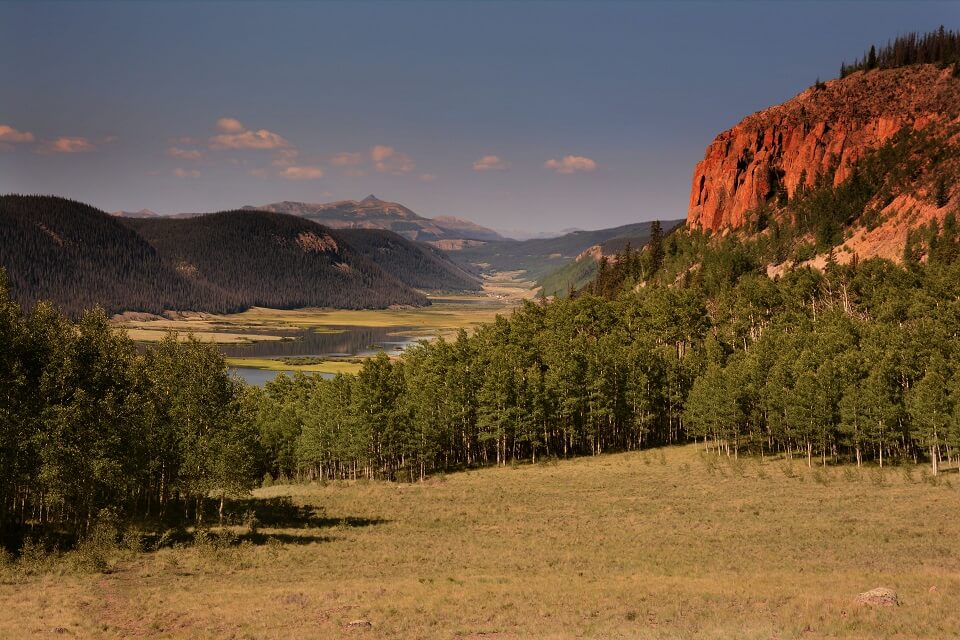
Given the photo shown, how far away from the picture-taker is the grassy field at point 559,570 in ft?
82.3

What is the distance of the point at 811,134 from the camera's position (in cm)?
17250

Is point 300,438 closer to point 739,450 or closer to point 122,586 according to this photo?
point 122,586

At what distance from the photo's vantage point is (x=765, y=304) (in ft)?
362

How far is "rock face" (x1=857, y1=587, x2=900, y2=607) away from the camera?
80.9ft

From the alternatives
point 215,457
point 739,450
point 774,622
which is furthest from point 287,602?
point 739,450

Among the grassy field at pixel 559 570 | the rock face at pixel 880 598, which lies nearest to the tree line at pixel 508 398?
the grassy field at pixel 559 570

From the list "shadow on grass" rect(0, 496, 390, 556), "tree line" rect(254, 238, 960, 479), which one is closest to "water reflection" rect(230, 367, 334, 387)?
"tree line" rect(254, 238, 960, 479)

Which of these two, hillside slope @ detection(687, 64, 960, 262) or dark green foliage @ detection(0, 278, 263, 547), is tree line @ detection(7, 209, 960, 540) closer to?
dark green foliage @ detection(0, 278, 263, 547)

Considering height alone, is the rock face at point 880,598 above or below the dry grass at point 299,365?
below

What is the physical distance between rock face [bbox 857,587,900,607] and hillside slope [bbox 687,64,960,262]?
116 metres

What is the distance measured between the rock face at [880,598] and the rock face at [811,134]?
508 ft

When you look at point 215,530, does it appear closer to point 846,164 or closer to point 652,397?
point 652,397

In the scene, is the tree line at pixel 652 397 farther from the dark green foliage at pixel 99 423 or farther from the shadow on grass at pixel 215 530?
the dark green foliage at pixel 99 423

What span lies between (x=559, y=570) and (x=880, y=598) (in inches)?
562
